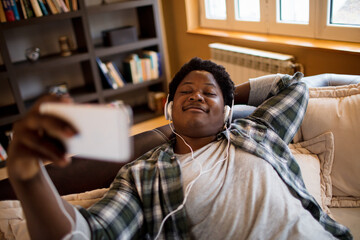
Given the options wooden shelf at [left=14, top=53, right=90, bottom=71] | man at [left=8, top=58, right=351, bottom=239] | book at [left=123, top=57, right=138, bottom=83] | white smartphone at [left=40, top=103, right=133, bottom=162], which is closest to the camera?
white smartphone at [left=40, top=103, right=133, bottom=162]

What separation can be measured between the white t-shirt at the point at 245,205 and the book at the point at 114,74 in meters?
2.29

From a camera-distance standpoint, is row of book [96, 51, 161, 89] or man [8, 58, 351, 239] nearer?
man [8, 58, 351, 239]

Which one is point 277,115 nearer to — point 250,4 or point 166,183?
point 166,183

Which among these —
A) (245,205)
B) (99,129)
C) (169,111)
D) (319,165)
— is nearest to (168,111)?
(169,111)

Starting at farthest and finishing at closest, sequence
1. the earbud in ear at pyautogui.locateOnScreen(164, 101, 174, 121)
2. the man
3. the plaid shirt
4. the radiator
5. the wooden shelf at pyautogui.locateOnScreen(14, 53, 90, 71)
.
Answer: the wooden shelf at pyautogui.locateOnScreen(14, 53, 90, 71) < the radiator < the earbud in ear at pyautogui.locateOnScreen(164, 101, 174, 121) < the plaid shirt < the man

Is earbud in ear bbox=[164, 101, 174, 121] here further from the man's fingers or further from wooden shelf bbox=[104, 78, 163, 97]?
wooden shelf bbox=[104, 78, 163, 97]

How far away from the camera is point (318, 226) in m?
1.05

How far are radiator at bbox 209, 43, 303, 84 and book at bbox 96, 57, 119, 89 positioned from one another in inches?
40.6

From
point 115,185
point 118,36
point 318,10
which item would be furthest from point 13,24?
point 318,10

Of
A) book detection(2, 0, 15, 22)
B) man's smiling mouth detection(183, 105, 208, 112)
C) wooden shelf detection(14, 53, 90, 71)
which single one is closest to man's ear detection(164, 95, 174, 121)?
man's smiling mouth detection(183, 105, 208, 112)

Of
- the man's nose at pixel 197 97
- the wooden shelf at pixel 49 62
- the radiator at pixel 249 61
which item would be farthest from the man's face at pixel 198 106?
the wooden shelf at pixel 49 62

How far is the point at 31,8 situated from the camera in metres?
2.73

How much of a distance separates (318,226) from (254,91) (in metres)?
0.72

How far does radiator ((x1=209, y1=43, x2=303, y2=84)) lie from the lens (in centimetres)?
233
